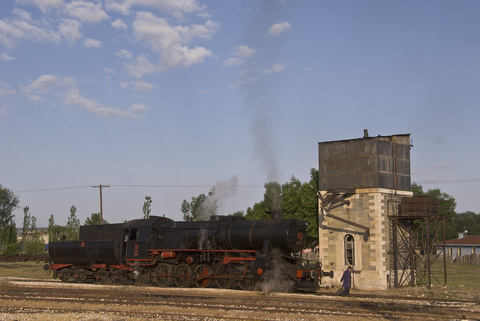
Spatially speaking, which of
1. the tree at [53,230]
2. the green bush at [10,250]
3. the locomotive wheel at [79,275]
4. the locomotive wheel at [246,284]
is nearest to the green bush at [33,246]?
the green bush at [10,250]

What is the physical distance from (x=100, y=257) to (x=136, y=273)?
286 cm

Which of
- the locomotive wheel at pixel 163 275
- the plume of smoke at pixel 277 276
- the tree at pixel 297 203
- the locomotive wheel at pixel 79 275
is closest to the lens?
the plume of smoke at pixel 277 276

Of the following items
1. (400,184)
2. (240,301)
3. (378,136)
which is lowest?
(240,301)

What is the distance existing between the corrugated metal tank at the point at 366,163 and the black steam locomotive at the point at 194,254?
16.9 ft

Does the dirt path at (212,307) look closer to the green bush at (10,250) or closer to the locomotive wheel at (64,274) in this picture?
the locomotive wheel at (64,274)

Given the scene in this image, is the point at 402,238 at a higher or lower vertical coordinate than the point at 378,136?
lower

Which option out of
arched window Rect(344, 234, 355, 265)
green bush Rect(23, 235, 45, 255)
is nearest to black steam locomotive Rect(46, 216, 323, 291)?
arched window Rect(344, 234, 355, 265)

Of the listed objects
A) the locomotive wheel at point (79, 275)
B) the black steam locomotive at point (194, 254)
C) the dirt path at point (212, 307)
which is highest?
the black steam locomotive at point (194, 254)

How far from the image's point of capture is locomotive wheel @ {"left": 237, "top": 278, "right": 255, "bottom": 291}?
22531 mm

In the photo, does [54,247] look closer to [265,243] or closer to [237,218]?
[237,218]

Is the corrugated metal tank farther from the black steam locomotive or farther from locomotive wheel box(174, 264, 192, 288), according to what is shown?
locomotive wheel box(174, 264, 192, 288)

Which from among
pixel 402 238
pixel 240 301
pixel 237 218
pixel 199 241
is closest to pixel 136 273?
pixel 199 241

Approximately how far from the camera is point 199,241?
2450cm

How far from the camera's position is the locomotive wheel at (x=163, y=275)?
2484 centimetres
